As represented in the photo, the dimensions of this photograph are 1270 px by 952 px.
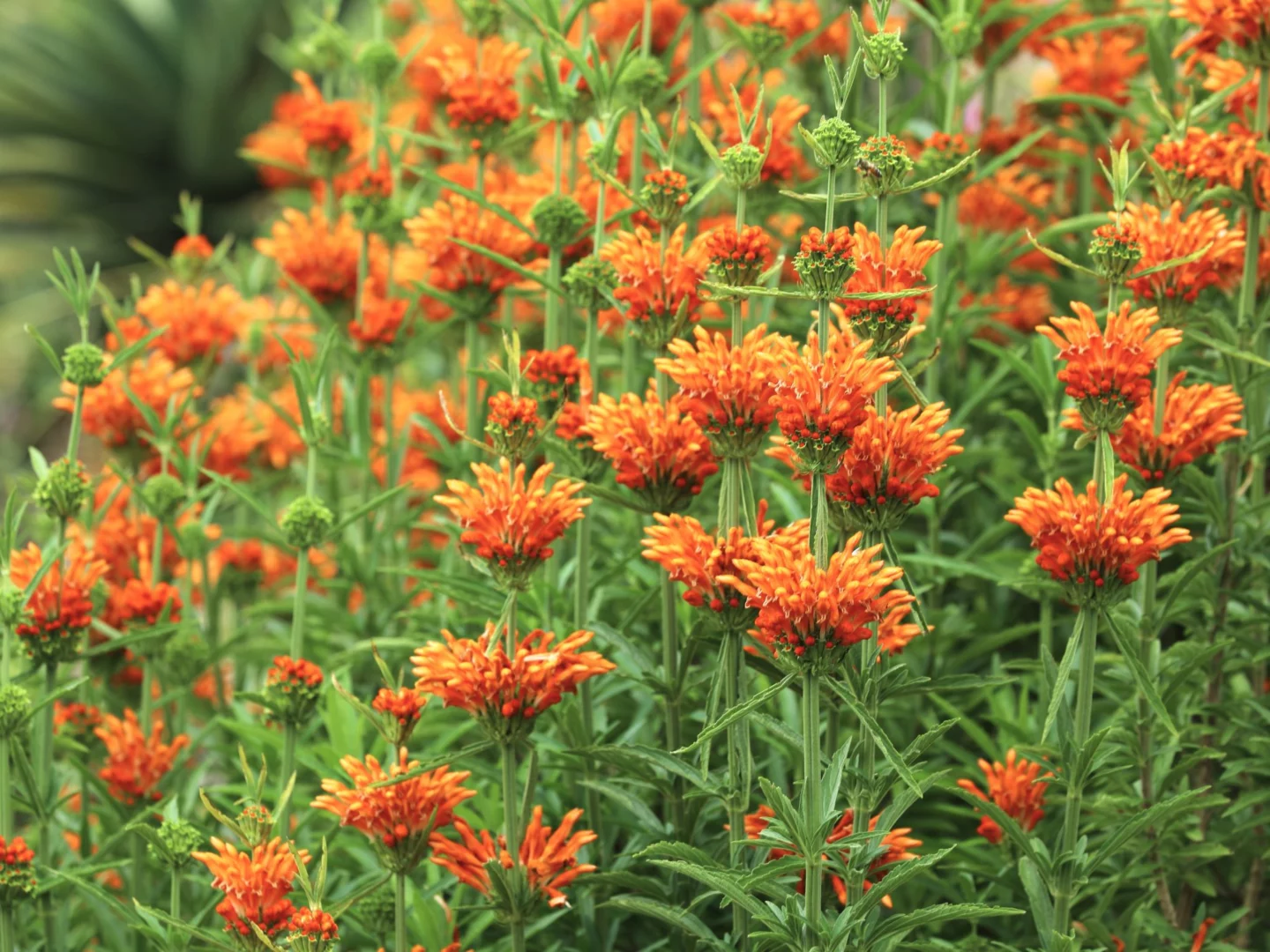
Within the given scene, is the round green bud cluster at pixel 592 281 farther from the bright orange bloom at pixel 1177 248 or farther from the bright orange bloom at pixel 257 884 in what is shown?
the bright orange bloom at pixel 257 884

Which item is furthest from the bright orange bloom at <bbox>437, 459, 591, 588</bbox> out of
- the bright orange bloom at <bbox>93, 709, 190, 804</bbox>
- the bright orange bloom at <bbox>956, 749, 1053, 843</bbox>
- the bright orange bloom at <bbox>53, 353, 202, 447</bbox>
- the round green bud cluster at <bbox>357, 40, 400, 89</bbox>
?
the round green bud cluster at <bbox>357, 40, 400, 89</bbox>

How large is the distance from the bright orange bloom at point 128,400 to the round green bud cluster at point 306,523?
58cm

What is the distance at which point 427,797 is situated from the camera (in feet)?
5.41

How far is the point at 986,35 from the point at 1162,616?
1507mm

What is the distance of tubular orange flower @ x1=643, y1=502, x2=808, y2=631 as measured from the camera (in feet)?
5.16

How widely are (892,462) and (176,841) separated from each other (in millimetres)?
995

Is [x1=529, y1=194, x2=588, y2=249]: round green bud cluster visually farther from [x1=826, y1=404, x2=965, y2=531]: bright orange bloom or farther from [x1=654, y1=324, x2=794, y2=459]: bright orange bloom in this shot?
[x1=826, y1=404, x2=965, y2=531]: bright orange bloom

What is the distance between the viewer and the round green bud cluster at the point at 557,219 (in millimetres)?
2113

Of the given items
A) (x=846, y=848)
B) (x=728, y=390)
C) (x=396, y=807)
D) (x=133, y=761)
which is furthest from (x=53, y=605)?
(x=846, y=848)

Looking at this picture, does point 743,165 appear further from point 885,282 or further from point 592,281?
point 592,281

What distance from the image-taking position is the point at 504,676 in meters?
1.56

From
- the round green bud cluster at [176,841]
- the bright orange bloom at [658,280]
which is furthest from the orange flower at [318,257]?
the round green bud cluster at [176,841]

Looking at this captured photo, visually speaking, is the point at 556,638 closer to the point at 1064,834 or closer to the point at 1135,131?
the point at 1064,834

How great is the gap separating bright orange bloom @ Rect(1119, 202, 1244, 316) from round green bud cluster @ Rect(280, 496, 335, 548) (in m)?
1.06
